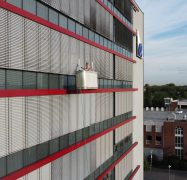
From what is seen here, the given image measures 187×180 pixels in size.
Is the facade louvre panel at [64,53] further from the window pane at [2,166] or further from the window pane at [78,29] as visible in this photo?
the window pane at [2,166]

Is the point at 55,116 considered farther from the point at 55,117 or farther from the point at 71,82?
the point at 71,82

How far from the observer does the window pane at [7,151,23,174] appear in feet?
51.5

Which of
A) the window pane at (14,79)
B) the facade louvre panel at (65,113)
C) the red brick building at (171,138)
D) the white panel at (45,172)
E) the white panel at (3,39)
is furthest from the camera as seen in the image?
the red brick building at (171,138)

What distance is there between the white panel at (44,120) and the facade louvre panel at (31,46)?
2.10 meters

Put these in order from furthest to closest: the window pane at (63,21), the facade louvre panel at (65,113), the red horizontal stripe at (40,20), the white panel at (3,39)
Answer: the facade louvre panel at (65,113) → the window pane at (63,21) → the red horizontal stripe at (40,20) → the white panel at (3,39)

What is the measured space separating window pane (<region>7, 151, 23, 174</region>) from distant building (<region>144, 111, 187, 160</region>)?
2301 inches

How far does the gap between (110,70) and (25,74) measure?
16388 millimetres

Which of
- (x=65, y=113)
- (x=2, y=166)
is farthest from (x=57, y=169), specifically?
(x=2, y=166)

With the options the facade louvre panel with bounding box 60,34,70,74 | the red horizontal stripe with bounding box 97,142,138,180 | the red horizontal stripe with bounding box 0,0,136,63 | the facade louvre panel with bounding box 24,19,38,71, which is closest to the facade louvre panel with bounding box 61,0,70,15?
the red horizontal stripe with bounding box 0,0,136,63

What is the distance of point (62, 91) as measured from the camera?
838 inches

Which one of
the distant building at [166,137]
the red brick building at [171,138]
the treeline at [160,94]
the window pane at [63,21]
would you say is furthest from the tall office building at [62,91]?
the treeline at [160,94]

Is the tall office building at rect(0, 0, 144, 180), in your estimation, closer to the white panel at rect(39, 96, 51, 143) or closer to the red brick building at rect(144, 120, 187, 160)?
the white panel at rect(39, 96, 51, 143)

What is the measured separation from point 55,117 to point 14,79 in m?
5.09

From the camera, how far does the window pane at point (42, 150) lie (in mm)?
18469
